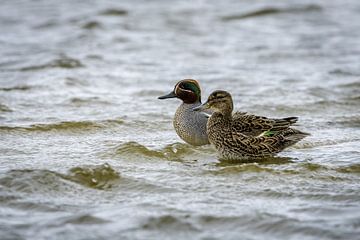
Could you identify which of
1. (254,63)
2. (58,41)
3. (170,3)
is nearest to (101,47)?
(58,41)

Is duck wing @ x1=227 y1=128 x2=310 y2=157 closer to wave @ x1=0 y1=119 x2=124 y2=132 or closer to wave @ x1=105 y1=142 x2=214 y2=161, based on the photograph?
wave @ x1=105 y1=142 x2=214 y2=161

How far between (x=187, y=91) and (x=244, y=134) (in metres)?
1.37

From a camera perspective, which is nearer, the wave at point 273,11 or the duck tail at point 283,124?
the duck tail at point 283,124

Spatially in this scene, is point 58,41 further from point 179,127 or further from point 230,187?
point 230,187

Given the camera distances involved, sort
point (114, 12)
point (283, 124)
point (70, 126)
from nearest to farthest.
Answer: point (283, 124) → point (70, 126) → point (114, 12)

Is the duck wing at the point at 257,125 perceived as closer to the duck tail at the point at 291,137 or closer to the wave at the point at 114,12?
the duck tail at the point at 291,137

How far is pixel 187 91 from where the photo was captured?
10.5m

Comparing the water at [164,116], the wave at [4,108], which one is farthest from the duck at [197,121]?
the wave at [4,108]

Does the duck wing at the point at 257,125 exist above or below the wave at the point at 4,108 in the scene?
above

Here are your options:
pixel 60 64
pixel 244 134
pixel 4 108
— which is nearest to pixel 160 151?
pixel 244 134

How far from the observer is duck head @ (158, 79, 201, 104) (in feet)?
34.2

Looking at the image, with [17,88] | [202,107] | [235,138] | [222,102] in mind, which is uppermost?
[222,102]

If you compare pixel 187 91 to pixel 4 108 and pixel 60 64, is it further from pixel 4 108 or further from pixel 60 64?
pixel 60 64

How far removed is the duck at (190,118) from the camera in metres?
10.1
